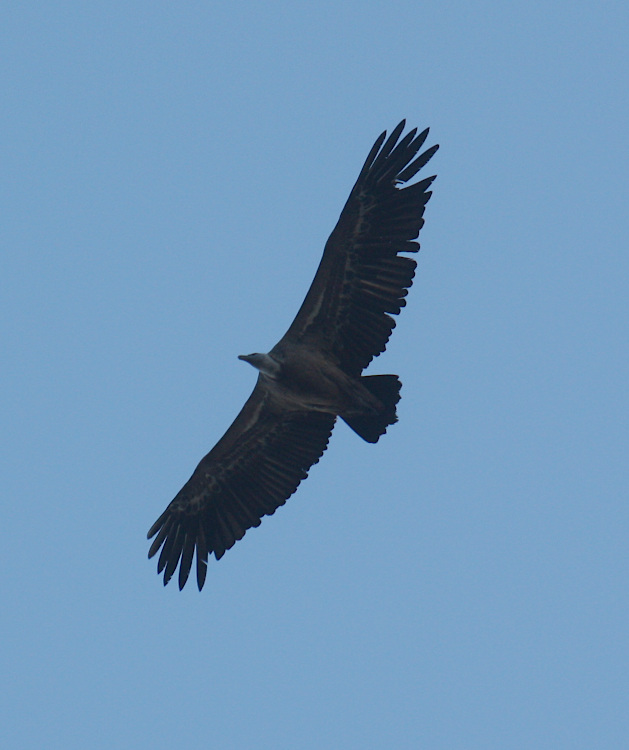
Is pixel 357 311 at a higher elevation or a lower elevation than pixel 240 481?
higher

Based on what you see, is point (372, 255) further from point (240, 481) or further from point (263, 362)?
point (240, 481)

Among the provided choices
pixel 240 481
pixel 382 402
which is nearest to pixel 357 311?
pixel 382 402

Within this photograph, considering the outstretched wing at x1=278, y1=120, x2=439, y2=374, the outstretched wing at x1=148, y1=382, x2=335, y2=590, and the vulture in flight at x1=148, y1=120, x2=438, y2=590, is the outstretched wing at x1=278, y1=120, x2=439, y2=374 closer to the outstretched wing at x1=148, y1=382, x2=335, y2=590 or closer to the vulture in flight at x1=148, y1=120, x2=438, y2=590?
the vulture in flight at x1=148, y1=120, x2=438, y2=590

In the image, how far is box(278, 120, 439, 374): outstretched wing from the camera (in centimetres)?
1466

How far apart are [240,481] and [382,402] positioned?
2.46 meters

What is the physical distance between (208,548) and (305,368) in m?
2.90

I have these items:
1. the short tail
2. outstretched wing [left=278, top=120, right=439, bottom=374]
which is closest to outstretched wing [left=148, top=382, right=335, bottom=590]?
the short tail

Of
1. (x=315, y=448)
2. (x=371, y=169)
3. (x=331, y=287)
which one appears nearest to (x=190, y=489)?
(x=315, y=448)

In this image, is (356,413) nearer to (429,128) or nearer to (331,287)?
(331,287)

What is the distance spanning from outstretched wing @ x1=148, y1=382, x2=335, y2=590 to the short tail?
86cm

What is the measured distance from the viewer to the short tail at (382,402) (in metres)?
14.7

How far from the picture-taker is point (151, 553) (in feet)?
53.3

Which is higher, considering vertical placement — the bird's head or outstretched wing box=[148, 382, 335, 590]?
the bird's head

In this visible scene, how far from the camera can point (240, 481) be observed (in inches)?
633
